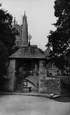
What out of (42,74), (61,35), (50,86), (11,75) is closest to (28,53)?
(42,74)

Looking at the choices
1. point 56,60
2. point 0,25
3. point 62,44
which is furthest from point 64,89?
point 0,25

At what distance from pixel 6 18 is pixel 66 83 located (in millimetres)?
15632

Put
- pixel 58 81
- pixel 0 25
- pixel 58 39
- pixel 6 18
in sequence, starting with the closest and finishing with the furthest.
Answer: pixel 58 81
pixel 58 39
pixel 0 25
pixel 6 18

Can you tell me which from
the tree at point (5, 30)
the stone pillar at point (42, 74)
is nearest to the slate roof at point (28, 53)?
the stone pillar at point (42, 74)

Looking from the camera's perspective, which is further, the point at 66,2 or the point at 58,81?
the point at 66,2

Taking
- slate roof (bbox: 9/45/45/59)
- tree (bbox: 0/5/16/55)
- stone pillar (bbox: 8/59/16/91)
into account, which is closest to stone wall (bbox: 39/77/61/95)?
slate roof (bbox: 9/45/45/59)

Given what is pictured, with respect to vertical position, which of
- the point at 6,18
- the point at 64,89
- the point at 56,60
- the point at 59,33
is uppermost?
the point at 6,18

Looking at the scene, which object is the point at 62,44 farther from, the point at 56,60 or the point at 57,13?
the point at 57,13

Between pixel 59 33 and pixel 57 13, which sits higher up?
pixel 57 13

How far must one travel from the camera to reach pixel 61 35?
1944 cm

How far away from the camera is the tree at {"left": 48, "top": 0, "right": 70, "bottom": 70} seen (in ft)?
62.0

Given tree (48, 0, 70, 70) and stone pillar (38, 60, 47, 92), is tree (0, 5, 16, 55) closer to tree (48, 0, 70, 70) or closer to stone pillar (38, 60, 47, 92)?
tree (48, 0, 70, 70)

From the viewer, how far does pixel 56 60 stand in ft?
63.9

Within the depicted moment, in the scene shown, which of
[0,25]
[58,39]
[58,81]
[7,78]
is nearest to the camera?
[58,81]
